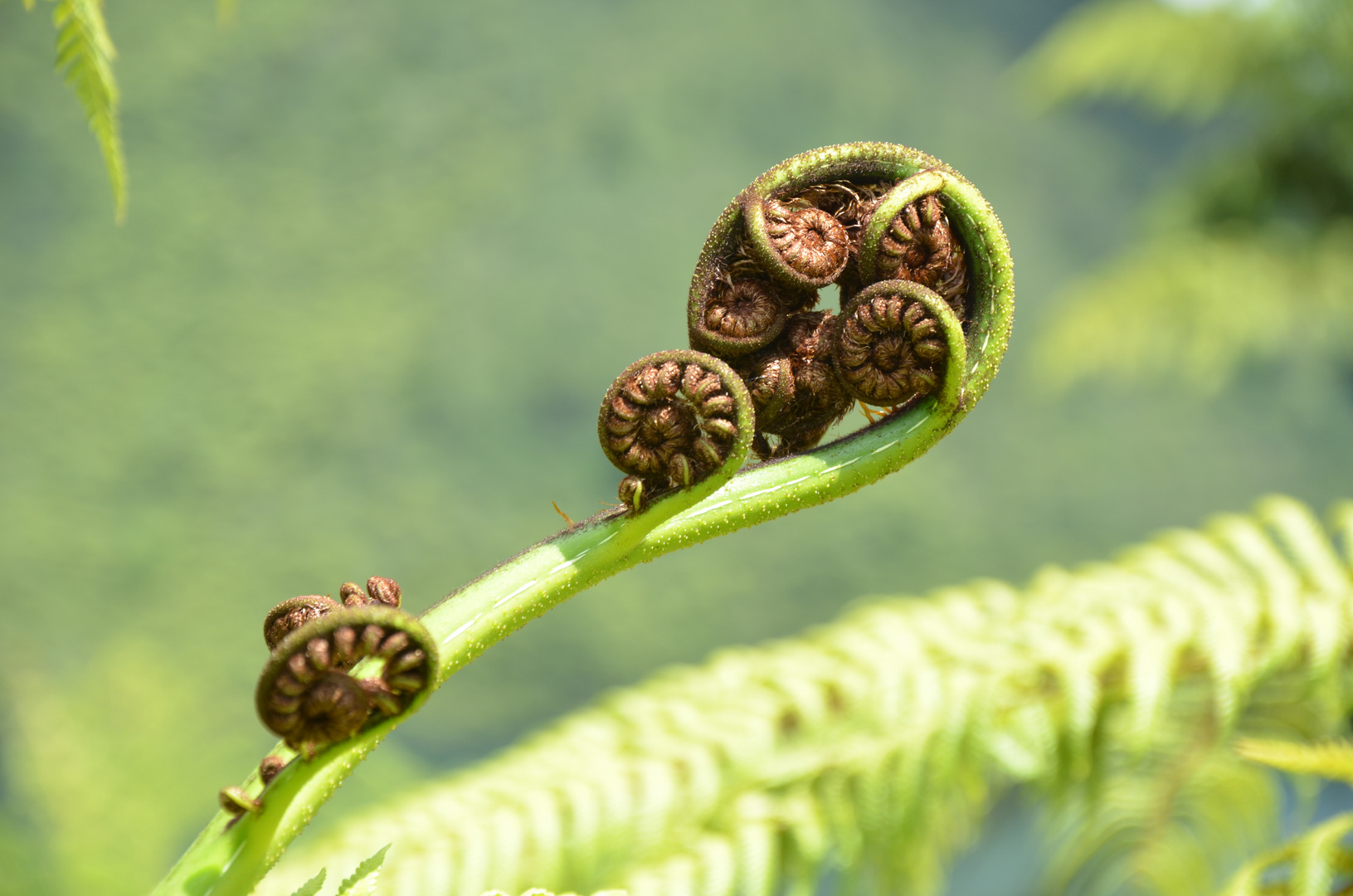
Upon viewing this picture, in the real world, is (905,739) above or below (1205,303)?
below

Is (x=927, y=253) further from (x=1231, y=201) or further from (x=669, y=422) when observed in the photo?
(x=1231, y=201)

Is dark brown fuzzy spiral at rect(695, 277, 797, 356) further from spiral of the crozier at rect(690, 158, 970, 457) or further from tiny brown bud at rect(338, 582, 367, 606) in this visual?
tiny brown bud at rect(338, 582, 367, 606)

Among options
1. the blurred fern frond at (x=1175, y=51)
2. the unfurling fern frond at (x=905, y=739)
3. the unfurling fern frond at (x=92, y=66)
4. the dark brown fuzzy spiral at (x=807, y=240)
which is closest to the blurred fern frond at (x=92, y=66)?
the unfurling fern frond at (x=92, y=66)

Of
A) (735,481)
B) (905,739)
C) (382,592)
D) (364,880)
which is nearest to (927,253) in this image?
(735,481)

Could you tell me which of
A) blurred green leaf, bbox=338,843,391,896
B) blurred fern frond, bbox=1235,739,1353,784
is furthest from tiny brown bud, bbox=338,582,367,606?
blurred fern frond, bbox=1235,739,1353,784

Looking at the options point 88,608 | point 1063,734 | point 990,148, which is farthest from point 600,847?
point 990,148

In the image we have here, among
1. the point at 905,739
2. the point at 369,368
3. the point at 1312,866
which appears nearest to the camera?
the point at 1312,866

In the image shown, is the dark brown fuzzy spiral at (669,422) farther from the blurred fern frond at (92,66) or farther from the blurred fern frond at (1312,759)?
the blurred fern frond at (1312,759)

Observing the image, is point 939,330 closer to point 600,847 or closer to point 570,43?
point 600,847
